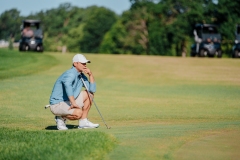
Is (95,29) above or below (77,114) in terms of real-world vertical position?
below

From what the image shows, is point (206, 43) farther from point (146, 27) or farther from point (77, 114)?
point (146, 27)

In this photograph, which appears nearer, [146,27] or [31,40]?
[31,40]

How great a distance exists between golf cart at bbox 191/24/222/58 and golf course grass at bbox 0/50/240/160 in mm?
9433

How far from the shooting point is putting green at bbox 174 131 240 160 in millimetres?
8789

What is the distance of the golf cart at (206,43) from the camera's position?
48.1m

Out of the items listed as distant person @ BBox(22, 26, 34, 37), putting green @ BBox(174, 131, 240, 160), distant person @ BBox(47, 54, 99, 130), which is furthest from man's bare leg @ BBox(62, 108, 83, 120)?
distant person @ BBox(22, 26, 34, 37)

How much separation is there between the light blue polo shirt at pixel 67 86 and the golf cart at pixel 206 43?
36.4 m

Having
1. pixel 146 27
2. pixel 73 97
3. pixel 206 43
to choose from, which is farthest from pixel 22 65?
pixel 146 27

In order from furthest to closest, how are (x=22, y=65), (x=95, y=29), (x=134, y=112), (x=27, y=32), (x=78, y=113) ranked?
(x=95, y=29)
(x=27, y=32)
(x=22, y=65)
(x=134, y=112)
(x=78, y=113)

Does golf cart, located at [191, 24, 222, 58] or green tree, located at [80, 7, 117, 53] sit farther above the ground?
golf cart, located at [191, 24, 222, 58]

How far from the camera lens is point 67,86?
11938mm

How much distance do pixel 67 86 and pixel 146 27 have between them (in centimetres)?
10197

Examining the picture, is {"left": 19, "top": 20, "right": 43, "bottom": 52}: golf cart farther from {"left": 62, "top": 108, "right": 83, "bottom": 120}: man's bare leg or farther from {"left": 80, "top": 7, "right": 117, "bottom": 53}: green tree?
{"left": 80, "top": 7, "right": 117, "bottom": 53}: green tree

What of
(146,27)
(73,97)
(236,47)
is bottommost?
(146,27)
